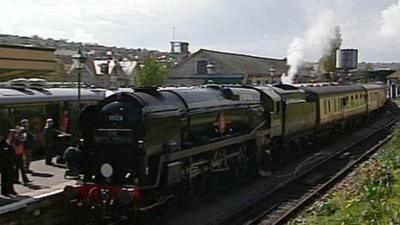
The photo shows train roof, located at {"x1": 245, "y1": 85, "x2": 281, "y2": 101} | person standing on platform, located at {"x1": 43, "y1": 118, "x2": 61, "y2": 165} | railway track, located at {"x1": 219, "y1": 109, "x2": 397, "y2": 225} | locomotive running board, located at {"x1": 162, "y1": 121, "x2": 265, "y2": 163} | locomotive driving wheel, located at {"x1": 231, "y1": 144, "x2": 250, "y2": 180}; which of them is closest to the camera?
locomotive running board, located at {"x1": 162, "y1": 121, "x2": 265, "y2": 163}

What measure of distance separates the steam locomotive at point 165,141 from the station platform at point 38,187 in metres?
0.77

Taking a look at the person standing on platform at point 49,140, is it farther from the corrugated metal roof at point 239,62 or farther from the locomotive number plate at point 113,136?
the corrugated metal roof at point 239,62

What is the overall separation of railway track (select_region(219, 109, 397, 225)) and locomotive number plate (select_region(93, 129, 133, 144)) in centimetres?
303

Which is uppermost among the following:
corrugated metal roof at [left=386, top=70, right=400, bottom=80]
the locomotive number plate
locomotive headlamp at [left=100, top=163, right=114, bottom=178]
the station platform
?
corrugated metal roof at [left=386, top=70, right=400, bottom=80]

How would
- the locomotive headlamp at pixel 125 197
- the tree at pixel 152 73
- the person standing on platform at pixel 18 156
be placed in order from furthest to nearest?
the tree at pixel 152 73 < the person standing on platform at pixel 18 156 < the locomotive headlamp at pixel 125 197

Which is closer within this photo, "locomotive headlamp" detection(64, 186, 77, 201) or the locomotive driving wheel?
"locomotive headlamp" detection(64, 186, 77, 201)

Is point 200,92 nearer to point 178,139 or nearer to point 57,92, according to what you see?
point 178,139

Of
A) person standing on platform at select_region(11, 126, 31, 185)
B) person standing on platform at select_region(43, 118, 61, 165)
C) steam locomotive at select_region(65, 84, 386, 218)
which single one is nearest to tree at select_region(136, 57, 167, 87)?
steam locomotive at select_region(65, 84, 386, 218)

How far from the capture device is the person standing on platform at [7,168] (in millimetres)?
13664

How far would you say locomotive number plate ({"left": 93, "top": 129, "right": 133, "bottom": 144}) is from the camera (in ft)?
44.7

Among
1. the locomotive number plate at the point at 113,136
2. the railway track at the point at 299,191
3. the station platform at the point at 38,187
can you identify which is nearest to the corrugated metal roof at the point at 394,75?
the railway track at the point at 299,191

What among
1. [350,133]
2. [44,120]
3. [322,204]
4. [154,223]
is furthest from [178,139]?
[350,133]

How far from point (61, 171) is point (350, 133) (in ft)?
78.6

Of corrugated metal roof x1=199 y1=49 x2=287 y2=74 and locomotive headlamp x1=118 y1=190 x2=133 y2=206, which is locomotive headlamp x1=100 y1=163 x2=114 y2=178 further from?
corrugated metal roof x1=199 y1=49 x2=287 y2=74
